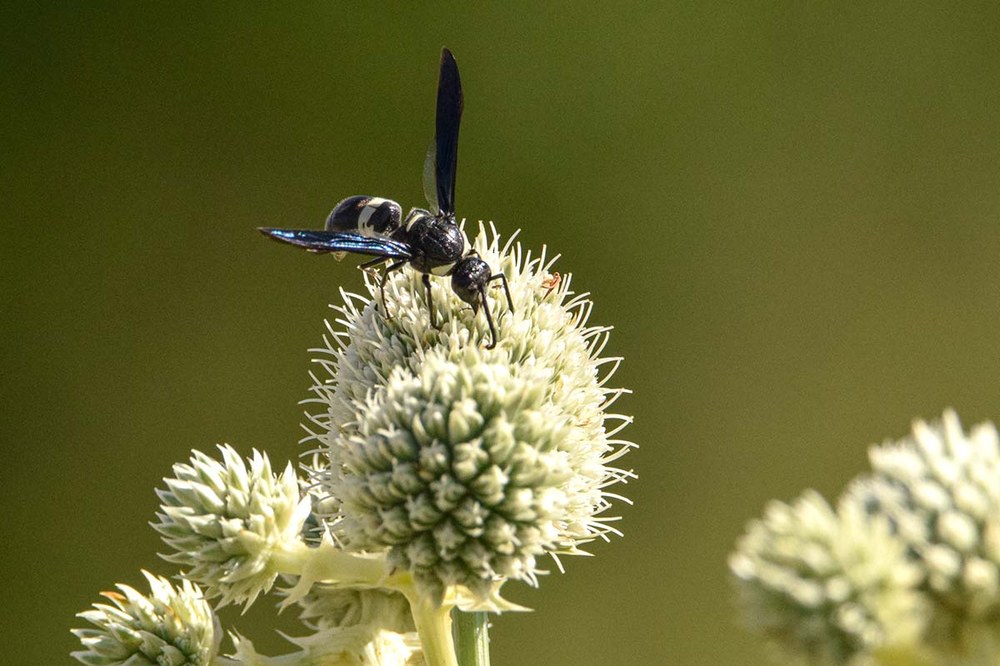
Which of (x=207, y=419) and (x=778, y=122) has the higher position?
(x=778, y=122)

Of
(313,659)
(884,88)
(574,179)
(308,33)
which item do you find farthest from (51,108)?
(313,659)

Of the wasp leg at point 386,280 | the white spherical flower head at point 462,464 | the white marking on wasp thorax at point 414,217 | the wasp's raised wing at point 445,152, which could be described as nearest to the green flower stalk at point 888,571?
the white spherical flower head at point 462,464

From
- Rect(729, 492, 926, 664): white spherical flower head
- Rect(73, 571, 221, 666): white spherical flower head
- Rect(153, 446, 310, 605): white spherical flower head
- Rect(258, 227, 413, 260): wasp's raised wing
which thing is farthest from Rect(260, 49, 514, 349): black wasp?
Rect(729, 492, 926, 664): white spherical flower head

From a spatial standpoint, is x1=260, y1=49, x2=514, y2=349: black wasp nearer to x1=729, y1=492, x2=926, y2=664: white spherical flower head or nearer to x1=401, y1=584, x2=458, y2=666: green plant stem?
x1=401, y1=584, x2=458, y2=666: green plant stem

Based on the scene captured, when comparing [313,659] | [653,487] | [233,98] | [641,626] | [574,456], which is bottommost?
[313,659]

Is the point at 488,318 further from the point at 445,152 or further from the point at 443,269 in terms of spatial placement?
the point at 445,152

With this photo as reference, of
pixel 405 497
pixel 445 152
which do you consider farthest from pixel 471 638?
pixel 445 152

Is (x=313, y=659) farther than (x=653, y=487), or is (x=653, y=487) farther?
(x=653, y=487)

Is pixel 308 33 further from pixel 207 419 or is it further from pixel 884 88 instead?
pixel 884 88
